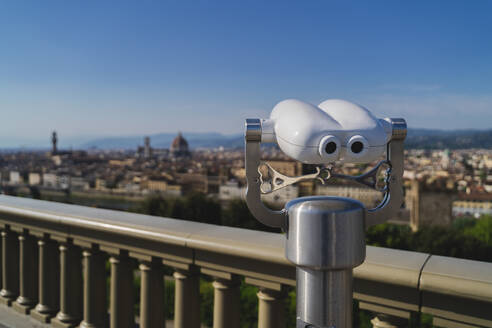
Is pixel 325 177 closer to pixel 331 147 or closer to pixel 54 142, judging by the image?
pixel 331 147

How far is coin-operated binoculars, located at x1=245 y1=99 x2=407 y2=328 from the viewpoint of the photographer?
0.65 metres

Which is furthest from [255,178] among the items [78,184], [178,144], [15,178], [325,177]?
[178,144]

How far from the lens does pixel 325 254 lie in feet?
2.19

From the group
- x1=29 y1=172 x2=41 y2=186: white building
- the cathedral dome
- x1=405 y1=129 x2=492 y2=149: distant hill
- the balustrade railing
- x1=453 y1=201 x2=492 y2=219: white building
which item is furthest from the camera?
the cathedral dome

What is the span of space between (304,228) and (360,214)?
0.09 m

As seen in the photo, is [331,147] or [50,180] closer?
[331,147]

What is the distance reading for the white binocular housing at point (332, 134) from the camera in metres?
0.65

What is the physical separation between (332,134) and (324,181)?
0.11 meters

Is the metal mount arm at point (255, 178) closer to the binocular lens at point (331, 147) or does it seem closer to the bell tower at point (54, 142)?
the binocular lens at point (331, 147)

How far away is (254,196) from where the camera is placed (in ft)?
2.41

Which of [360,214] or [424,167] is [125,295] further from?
[424,167]

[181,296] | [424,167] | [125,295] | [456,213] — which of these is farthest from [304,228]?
[424,167]

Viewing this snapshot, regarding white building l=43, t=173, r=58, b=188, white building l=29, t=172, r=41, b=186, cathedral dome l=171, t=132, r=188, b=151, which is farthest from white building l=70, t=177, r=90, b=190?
cathedral dome l=171, t=132, r=188, b=151

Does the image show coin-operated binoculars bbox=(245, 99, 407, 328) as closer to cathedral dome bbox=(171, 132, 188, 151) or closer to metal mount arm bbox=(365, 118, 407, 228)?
metal mount arm bbox=(365, 118, 407, 228)
